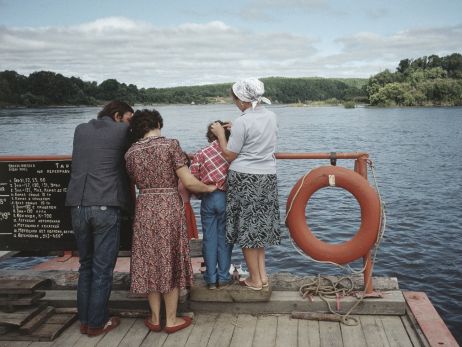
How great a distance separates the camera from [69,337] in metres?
3.45

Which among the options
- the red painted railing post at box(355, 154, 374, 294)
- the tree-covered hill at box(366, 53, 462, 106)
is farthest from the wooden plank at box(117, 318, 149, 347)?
the tree-covered hill at box(366, 53, 462, 106)

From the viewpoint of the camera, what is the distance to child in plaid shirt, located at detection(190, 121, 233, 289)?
3.51 metres

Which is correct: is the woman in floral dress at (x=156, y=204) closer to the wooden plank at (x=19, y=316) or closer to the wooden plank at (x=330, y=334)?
the wooden plank at (x=19, y=316)

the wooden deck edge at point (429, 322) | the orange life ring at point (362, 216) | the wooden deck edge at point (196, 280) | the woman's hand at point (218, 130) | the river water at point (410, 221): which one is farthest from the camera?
the river water at point (410, 221)

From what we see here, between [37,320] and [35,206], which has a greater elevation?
[35,206]

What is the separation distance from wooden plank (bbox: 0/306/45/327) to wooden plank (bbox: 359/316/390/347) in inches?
89.2

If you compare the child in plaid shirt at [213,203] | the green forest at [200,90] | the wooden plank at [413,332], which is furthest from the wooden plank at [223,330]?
the green forest at [200,90]

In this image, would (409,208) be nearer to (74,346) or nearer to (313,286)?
(313,286)

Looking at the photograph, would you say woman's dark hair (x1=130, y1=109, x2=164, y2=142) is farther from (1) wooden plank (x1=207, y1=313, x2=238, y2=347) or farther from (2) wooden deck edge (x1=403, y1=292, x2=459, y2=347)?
(2) wooden deck edge (x1=403, y1=292, x2=459, y2=347)

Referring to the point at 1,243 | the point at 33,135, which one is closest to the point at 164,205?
the point at 1,243

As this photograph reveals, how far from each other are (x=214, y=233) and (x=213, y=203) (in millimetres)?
215

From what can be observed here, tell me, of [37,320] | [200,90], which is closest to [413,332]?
[37,320]

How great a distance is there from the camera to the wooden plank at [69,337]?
3.36 m

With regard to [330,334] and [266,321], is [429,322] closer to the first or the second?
[330,334]
